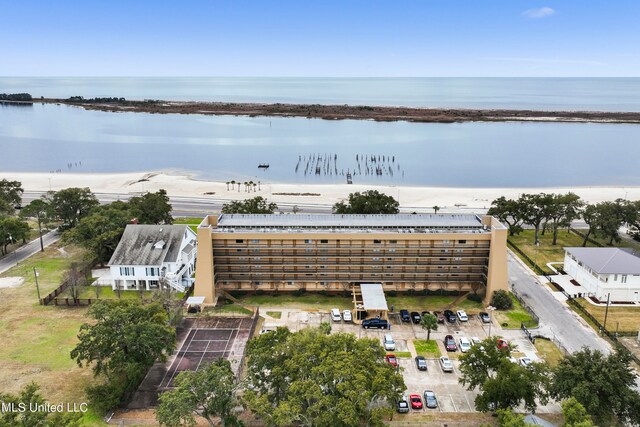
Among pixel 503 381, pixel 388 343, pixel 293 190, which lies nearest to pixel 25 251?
pixel 388 343

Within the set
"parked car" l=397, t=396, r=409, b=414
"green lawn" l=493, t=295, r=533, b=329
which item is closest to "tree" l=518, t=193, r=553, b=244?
"green lawn" l=493, t=295, r=533, b=329

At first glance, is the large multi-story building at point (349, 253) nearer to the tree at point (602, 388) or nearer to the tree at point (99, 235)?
the tree at point (99, 235)

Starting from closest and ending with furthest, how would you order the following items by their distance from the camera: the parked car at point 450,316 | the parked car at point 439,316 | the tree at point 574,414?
the tree at point 574,414 → the parked car at point 450,316 → the parked car at point 439,316

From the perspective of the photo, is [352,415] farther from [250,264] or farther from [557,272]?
[557,272]

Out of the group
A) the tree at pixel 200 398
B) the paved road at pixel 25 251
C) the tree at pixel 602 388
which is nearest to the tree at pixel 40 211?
the paved road at pixel 25 251

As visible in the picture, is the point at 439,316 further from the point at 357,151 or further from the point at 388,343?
the point at 357,151

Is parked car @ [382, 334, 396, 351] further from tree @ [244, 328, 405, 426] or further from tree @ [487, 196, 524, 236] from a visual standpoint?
tree @ [487, 196, 524, 236]

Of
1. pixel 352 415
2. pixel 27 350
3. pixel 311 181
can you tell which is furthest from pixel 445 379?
pixel 311 181
